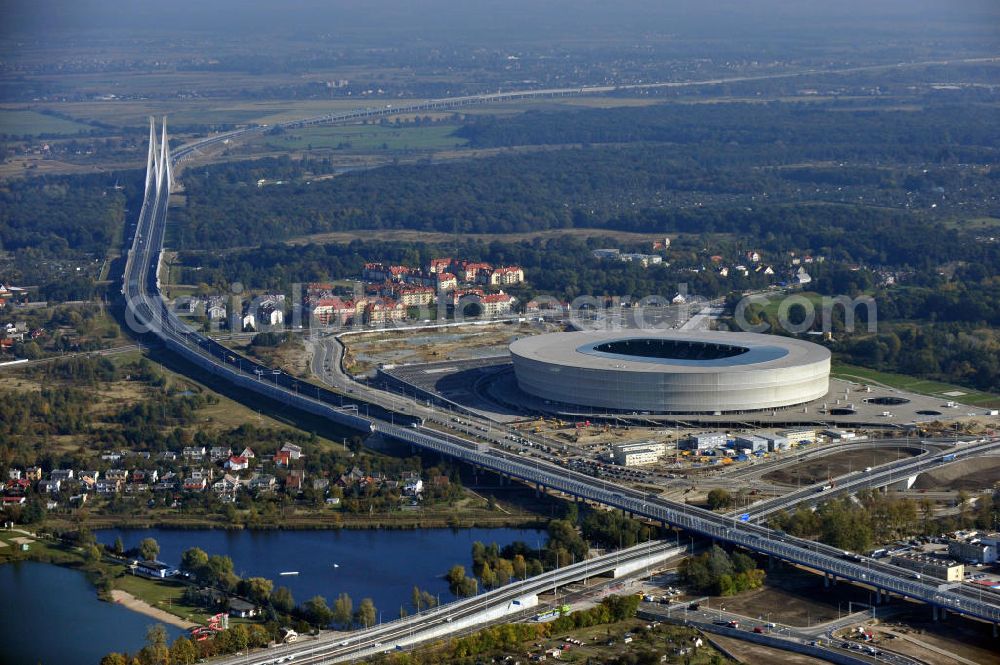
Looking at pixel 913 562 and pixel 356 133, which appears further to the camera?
pixel 356 133

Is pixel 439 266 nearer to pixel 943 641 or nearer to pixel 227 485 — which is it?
pixel 227 485

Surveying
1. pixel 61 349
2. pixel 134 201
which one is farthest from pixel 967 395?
pixel 134 201

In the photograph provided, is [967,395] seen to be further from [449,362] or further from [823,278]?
[823,278]

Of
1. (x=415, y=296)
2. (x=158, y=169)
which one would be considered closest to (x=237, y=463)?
(x=415, y=296)

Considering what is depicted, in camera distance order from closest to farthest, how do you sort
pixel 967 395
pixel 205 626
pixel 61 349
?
pixel 205 626 → pixel 967 395 → pixel 61 349

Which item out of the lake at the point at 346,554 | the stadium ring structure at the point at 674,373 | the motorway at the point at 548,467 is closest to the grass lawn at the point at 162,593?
the lake at the point at 346,554
